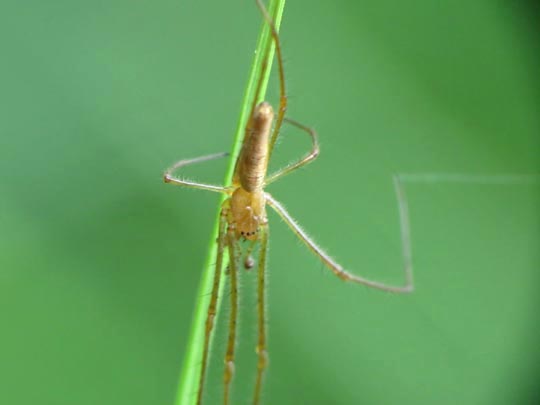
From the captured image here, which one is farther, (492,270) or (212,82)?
(492,270)

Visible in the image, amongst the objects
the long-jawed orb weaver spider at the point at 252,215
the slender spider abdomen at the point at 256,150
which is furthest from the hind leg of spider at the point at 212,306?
the slender spider abdomen at the point at 256,150

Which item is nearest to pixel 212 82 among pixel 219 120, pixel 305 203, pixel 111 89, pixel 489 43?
pixel 219 120

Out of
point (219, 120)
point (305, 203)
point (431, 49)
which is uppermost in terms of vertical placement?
point (431, 49)

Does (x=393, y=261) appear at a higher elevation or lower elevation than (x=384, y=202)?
lower

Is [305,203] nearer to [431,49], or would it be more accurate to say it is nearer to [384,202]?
[384,202]

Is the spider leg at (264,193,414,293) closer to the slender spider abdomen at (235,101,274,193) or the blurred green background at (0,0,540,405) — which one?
the slender spider abdomen at (235,101,274,193)

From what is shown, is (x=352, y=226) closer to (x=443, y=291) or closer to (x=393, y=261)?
(x=393, y=261)

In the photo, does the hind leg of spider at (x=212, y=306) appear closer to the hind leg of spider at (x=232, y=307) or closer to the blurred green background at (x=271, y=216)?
the hind leg of spider at (x=232, y=307)
